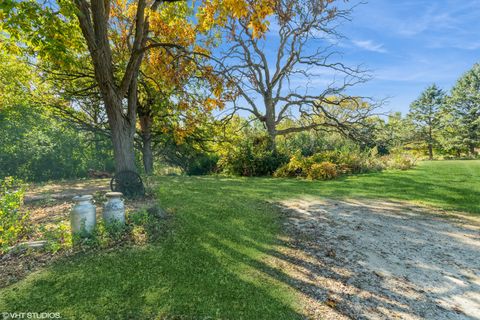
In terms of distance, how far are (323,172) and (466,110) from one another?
3868cm

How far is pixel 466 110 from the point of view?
3578 centimetres

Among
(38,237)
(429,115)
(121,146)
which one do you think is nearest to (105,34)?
(121,146)

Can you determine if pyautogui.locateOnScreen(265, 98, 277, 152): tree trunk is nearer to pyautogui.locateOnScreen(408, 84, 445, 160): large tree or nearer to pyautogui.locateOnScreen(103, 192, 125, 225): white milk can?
→ pyautogui.locateOnScreen(103, 192, 125, 225): white milk can

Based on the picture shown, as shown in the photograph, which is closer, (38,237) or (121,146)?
(38,237)

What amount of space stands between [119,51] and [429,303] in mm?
14226

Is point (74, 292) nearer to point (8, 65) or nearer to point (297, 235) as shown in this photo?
point (297, 235)

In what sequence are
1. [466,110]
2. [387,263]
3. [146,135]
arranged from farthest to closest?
[466,110] → [146,135] → [387,263]

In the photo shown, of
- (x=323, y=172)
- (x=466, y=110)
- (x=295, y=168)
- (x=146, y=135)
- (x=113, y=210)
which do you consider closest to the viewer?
(x=113, y=210)

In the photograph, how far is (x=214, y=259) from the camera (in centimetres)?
342

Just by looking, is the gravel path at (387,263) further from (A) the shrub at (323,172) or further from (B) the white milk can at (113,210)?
(A) the shrub at (323,172)

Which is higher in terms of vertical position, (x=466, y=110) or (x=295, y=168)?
(x=466, y=110)

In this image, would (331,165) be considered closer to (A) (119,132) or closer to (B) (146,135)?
(A) (119,132)

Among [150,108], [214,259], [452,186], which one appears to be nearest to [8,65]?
[150,108]

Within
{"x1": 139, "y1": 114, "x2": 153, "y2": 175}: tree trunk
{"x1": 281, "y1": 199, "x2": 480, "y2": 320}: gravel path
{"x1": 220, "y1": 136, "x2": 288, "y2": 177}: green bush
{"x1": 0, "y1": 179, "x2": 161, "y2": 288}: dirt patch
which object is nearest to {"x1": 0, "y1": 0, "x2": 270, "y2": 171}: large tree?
{"x1": 0, "y1": 179, "x2": 161, "y2": 288}: dirt patch
